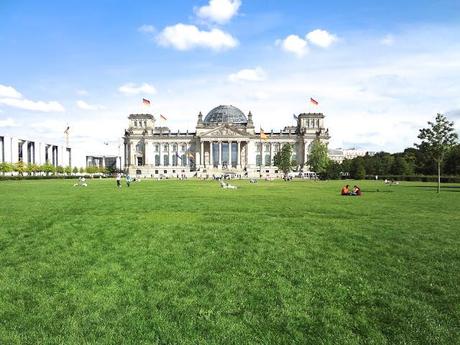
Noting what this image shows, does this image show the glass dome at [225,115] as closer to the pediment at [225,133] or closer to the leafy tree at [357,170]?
the pediment at [225,133]

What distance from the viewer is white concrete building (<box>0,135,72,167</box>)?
125m

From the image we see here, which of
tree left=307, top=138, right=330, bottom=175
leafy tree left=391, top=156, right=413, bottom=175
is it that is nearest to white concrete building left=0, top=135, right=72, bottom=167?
tree left=307, top=138, right=330, bottom=175

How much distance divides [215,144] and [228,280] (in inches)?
5501

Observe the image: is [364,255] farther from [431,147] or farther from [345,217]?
[431,147]

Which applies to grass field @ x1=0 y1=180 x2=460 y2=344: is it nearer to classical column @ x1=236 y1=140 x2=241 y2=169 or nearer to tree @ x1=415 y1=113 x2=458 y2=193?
tree @ x1=415 y1=113 x2=458 y2=193

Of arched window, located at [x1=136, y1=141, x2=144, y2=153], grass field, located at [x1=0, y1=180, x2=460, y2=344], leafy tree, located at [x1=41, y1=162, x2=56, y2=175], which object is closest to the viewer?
grass field, located at [x1=0, y1=180, x2=460, y2=344]

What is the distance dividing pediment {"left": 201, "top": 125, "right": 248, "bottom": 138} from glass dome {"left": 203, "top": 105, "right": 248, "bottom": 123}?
1202cm

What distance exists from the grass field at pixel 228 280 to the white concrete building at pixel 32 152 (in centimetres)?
12049

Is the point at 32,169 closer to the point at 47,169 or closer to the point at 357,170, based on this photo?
the point at 47,169

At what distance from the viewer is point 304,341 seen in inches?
357

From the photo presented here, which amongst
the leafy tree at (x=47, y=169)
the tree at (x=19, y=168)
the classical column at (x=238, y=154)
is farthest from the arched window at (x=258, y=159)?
the tree at (x=19, y=168)

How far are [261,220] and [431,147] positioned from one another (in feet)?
115

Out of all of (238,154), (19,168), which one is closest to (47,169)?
(19,168)

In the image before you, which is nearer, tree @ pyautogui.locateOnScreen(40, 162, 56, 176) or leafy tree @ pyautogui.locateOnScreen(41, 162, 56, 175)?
tree @ pyautogui.locateOnScreen(40, 162, 56, 176)
